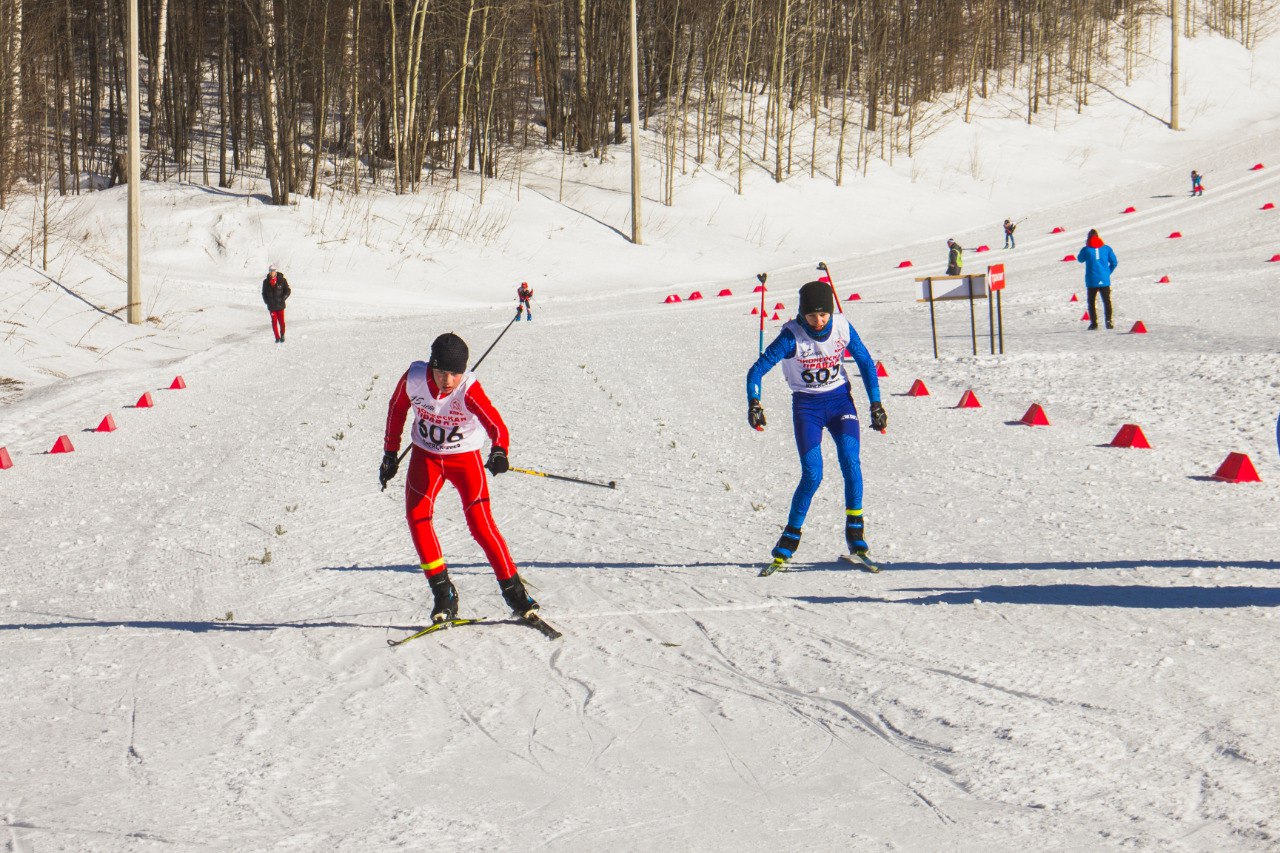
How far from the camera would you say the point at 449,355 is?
7.05 m

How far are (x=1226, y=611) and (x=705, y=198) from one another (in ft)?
134

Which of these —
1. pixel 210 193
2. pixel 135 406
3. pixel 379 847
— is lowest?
pixel 379 847

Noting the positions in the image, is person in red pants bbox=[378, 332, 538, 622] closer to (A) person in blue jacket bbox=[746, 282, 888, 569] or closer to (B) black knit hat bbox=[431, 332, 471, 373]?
(B) black knit hat bbox=[431, 332, 471, 373]

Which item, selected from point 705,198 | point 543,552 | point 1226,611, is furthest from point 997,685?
point 705,198

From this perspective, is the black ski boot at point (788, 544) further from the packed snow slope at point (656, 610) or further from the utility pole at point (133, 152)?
the utility pole at point (133, 152)

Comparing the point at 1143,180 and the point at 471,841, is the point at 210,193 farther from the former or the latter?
the point at 471,841

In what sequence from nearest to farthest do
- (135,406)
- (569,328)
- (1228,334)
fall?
(135,406) → (1228,334) → (569,328)

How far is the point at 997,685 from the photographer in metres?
6.11

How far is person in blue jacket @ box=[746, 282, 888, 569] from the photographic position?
344 inches

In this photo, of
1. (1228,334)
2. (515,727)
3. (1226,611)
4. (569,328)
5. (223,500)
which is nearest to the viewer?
(515,727)

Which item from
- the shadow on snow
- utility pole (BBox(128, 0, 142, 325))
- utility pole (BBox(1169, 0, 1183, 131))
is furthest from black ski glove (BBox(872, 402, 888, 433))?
utility pole (BBox(1169, 0, 1183, 131))

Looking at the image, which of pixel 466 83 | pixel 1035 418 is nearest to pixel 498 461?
pixel 1035 418

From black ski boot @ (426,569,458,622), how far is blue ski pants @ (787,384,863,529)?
→ 2.46 meters

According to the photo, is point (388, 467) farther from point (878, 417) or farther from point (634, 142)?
point (634, 142)
